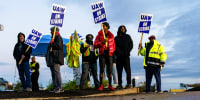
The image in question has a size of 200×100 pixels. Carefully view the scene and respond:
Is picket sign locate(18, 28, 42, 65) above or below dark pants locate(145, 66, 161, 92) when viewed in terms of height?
above

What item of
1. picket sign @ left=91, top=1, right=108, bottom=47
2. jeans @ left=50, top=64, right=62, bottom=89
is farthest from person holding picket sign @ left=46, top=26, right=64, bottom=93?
picket sign @ left=91, top=1, right=108, bottom=47

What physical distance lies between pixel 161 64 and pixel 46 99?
4.27 m

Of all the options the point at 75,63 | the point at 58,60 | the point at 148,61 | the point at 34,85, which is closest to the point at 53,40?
the point at 58,60

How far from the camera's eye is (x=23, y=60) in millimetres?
9555

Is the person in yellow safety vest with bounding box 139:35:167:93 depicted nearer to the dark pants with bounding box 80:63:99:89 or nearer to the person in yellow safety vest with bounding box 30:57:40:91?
the dark pants with bounding box 80:63:99:89

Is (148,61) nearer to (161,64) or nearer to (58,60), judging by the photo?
(161,64)

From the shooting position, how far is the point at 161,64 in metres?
9.49

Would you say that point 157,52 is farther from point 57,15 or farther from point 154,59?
point 57,15

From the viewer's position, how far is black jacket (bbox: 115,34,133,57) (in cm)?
899

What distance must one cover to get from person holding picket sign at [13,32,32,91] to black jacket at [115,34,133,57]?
3.04 m

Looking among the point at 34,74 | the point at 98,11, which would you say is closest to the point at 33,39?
the point at 34,74

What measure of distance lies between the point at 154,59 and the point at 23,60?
14.3ft

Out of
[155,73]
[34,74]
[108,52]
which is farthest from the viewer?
[34,74]

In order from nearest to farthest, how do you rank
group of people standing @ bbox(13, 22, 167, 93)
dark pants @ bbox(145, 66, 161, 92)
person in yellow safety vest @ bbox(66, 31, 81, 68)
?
group of people standing @ bbox(13, 22, 167, 93) → dark pants @ bbox(145, 66, 161, 92) → person in yellow safety vest @ bbox(66, 31, 81, 68)
